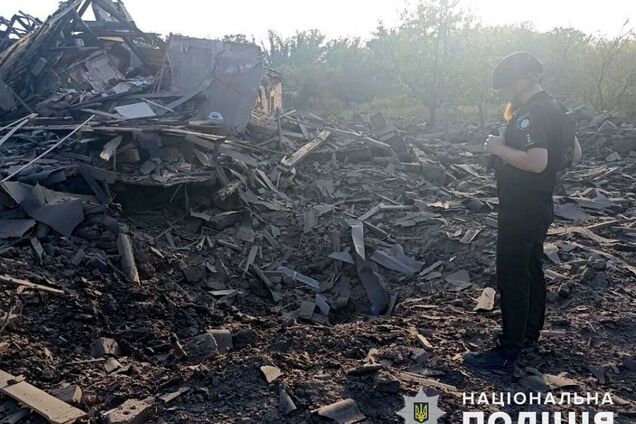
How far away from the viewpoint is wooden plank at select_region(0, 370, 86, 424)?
301cm

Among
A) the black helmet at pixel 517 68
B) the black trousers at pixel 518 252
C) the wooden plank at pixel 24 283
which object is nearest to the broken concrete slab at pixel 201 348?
the wooden plank at pixel 24 283

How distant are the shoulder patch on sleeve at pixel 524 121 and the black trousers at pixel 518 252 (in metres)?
0.44

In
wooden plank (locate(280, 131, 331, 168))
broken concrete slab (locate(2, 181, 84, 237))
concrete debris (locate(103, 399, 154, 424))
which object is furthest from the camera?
wooden plank (locate(280, 131, 331, 168))

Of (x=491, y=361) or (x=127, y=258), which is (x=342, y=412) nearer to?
(x=491, y=361)

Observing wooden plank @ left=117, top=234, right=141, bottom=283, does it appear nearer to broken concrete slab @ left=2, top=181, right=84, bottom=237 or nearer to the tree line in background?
broken concrete slab @ left=2, top=181, right=84, bottom=237

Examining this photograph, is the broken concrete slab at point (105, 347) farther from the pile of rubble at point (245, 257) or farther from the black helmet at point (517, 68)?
the black helmet at point (517, 68)

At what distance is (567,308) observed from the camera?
4.89m

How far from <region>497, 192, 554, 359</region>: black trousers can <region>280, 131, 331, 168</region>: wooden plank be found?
623 centimetres

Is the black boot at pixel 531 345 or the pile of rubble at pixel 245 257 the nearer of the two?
the pile of rubble at pixel 245 257

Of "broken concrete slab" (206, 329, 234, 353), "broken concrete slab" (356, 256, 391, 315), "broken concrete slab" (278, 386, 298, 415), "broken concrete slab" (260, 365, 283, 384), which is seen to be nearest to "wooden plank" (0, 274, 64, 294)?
"broken concrete slab" (206, 329, 234, 353)

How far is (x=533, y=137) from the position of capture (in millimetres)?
3434

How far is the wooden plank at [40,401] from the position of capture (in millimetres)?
3012

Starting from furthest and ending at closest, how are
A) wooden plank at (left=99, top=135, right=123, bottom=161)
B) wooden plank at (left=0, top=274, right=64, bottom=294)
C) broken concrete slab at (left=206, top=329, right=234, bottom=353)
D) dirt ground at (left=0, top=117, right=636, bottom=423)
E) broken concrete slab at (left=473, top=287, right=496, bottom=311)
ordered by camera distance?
wooden plank at (left=99, top=135, right=123, bottom=161) → broken concrete slab at (left=473, top=287, right=496, bottom=311) → wooden plank at (left=0, top=274, right=64, bottom=294) → broken concrete slab at (left=206, top=329, right=234, bottom=353) → dirt ground at (left=0, top=117, right=636, bottom=423)

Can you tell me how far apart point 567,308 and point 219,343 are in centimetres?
314
